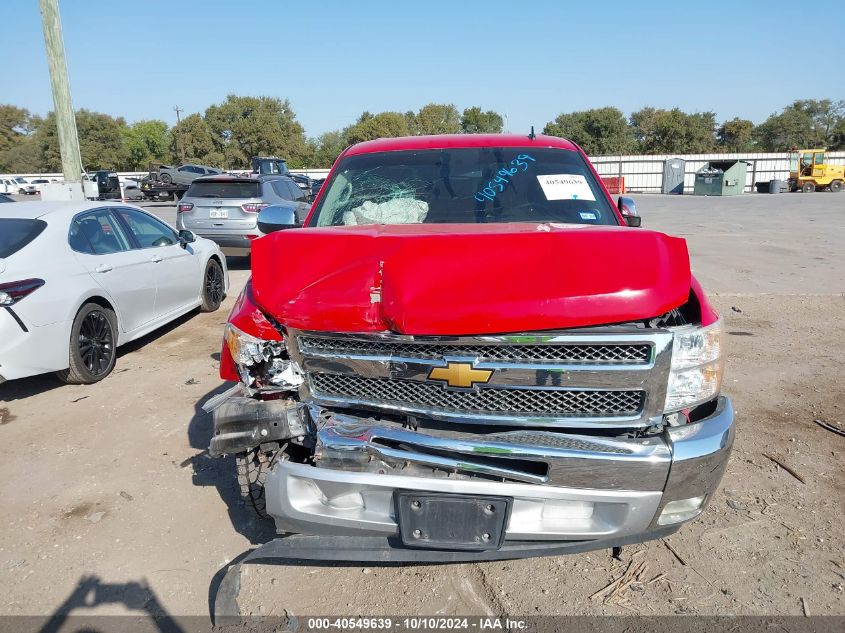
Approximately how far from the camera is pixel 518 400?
7.18 feet

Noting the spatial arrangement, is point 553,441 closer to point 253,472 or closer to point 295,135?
point 253,472

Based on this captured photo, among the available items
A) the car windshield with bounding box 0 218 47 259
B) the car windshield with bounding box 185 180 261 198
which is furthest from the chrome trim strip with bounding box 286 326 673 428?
the car windshield with bounding box 185 180 261 198

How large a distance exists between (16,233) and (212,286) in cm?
295

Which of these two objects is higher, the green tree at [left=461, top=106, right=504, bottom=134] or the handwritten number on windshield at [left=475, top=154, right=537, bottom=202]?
the green tree at [left=461, top=106, right=504, bottom=134]

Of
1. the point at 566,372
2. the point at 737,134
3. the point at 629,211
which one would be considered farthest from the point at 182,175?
the point at 737,134

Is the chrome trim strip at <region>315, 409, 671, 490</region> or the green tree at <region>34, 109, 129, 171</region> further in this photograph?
the green tree at <region>34, 109, 129, 171</region>

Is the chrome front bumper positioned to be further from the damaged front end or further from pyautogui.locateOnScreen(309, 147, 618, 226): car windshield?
pyautogui.locateOnScreen(309, 147, 618, 226): car windshield

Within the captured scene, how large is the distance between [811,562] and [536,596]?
127 cm

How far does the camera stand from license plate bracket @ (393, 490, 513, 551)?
6.81ft

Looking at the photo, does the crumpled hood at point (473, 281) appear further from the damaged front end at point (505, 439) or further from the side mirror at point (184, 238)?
the side mirror at point (184, 238)

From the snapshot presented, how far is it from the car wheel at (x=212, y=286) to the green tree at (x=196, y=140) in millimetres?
67804

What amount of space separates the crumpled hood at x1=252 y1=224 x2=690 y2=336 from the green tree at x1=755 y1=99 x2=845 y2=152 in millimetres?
78345

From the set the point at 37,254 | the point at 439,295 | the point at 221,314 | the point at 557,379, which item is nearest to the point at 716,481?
the point at 557,379

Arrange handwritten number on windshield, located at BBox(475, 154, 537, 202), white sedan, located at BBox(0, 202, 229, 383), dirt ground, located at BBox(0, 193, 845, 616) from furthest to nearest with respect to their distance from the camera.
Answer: white sedan, located at BBox(0, 202, 229, 383)
handwritten number on windshield, located at BBox(475, 154, 537, 202)
dirt ground, located at BBox(0, 193, 845, 616)
